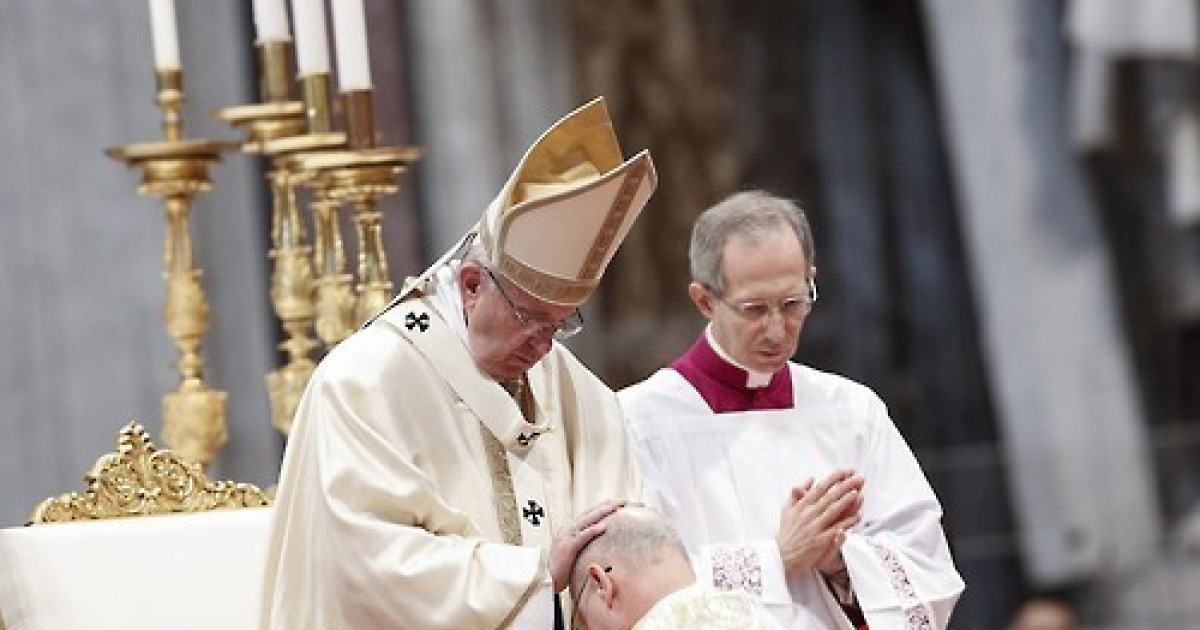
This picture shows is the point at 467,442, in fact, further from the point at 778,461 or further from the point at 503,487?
the point at 778,461

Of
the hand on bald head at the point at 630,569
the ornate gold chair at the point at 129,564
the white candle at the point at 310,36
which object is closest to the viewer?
the hand on bald head at the point at 630,569

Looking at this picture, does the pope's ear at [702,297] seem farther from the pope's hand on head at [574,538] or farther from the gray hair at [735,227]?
the pope's hand on head at [574,538]

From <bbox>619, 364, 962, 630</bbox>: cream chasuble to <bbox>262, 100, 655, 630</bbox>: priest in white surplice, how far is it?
0.37 meters

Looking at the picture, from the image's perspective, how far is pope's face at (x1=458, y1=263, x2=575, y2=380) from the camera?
537 cm

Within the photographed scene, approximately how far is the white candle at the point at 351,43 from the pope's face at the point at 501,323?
1406mm

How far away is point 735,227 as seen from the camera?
593cm

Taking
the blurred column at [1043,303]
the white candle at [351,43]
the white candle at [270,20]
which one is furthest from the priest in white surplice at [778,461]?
the blurred column at [1043,303]

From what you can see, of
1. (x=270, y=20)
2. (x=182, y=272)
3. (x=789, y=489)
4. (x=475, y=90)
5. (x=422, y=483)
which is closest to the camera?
(x=422, y=483)

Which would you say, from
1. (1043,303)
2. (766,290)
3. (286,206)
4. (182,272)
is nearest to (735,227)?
(766,290)

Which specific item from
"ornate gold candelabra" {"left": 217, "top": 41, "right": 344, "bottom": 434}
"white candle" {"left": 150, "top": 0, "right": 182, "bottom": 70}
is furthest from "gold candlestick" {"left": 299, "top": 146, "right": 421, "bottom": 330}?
"white candle" {"left": 150, "top": 0, "right": 182, "bottom": 70}

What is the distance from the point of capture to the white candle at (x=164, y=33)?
7016 millimetres

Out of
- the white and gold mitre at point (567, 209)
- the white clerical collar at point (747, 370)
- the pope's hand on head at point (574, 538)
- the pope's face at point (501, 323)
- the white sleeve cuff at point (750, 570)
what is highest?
the white and gold mitre at point (567, 209)

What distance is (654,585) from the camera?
5.06 meters

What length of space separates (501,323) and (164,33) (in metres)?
1.97
